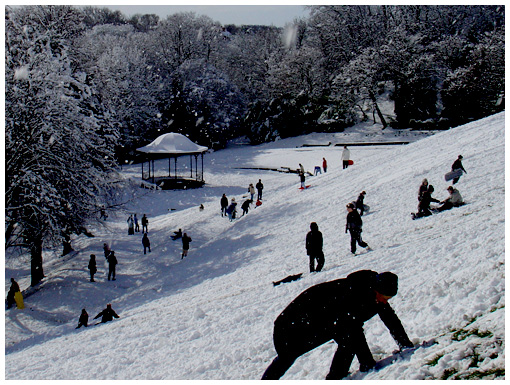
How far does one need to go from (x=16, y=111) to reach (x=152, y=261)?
756cm

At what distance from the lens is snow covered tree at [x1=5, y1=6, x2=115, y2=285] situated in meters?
14.1

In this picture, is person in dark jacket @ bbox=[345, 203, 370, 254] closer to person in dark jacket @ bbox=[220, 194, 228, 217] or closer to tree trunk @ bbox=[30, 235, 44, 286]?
person in dark jacket @ bbox=[220, 194, 228, 217]

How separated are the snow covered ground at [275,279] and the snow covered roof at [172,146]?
9537 millimetres

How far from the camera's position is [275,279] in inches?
419

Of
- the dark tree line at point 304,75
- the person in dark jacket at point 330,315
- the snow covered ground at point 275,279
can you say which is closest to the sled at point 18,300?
the snow covered ground at point 275,279

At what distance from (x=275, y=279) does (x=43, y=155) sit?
9561 millimetres

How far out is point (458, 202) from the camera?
12.3m

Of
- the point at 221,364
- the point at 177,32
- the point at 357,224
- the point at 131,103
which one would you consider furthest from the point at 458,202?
the point at 177,32

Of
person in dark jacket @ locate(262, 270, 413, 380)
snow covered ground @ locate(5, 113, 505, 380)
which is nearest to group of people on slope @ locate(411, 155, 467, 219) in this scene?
snow covered ground @ locate(5, 113, 505, 380)

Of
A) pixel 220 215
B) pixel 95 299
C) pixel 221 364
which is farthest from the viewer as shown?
pixel 220 215

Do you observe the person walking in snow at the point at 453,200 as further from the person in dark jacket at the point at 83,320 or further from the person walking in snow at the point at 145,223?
the person walking in snow at the point at 145,223

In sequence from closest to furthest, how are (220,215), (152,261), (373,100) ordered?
(152,261)
(220,215)
(373,100)

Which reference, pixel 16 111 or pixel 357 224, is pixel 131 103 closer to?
pixel 16 111

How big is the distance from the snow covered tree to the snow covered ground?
2453mm
